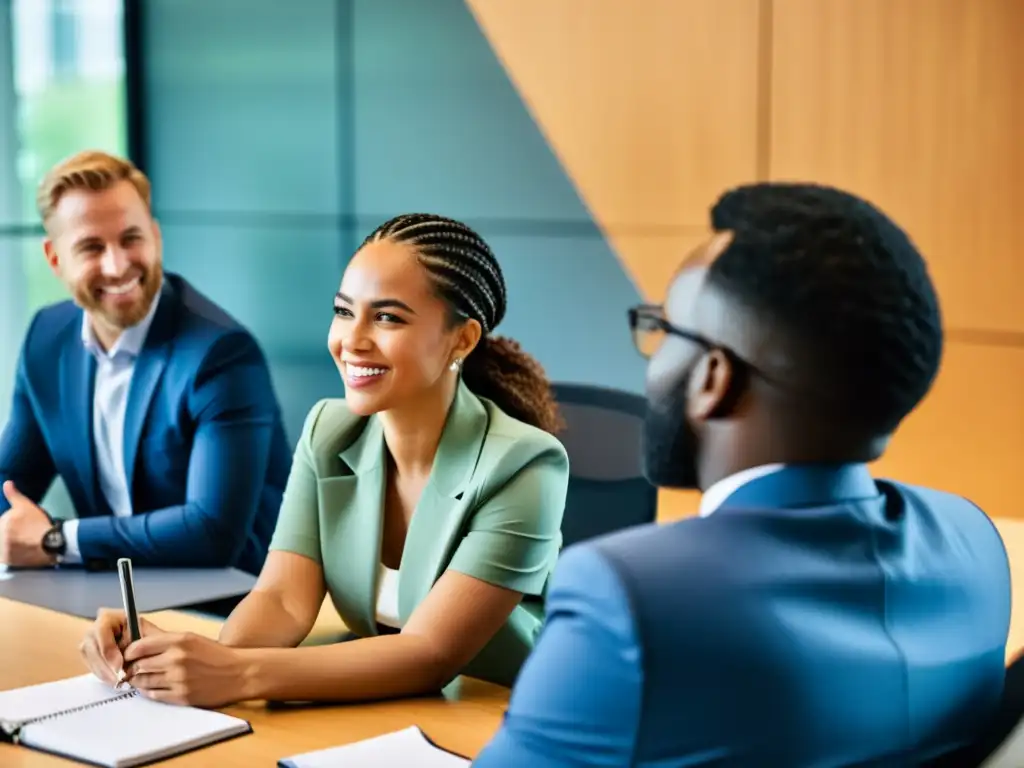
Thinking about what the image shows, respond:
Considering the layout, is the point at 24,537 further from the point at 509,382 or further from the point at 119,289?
the point at 509,382

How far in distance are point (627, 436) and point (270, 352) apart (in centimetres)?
244

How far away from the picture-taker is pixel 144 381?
10.2ft

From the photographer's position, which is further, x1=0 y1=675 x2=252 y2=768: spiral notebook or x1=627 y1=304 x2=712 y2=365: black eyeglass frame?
x1=0 y1=675 x2=252 y2=768: spiral notebook

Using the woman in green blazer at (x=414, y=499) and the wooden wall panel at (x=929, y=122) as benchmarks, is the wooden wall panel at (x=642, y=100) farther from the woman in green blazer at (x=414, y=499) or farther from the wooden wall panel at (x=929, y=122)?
the woman in green blazer at (x=414, y=499)

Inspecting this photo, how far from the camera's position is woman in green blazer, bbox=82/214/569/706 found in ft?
6.47

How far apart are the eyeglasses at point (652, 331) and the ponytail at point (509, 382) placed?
3.23ft

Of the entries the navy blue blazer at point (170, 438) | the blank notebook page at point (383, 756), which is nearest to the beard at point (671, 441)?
the blank notebook page at point (383, 756)

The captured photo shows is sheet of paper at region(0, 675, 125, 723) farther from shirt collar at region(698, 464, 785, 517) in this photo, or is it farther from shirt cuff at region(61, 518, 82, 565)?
shirt collar at region(698, 464, 785, 517)

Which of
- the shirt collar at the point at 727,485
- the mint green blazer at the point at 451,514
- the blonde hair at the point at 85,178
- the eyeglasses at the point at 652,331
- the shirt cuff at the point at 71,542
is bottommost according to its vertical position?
the shirt cuff at the point at 71,542

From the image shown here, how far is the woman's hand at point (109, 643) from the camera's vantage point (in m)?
1.93

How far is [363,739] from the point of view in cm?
176

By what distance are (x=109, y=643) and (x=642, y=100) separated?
2.37 m

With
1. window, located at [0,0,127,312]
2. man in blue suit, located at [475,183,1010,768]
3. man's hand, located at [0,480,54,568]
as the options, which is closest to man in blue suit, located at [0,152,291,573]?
man's hand, located at [0,480,54,568]

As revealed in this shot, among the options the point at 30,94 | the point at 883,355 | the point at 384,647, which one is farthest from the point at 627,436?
the point at 30,94
